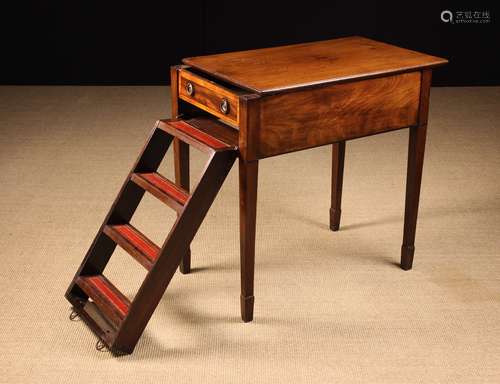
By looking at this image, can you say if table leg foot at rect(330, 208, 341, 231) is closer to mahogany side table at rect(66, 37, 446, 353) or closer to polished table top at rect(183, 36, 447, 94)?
mahogany side table at rect(66, 37, 446, 353)

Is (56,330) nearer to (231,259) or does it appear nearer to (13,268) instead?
(13,268)

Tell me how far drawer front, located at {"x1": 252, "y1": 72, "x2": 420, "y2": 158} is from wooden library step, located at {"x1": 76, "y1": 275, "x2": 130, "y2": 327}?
0.70 metres

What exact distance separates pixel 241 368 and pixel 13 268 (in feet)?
3.81

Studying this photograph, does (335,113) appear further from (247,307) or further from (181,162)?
(247,307)

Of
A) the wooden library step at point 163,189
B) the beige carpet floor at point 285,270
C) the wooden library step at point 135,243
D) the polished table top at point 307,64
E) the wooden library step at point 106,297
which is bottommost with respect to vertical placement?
the beige carpet floor at point 285,270

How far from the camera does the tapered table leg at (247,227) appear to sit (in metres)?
2.77

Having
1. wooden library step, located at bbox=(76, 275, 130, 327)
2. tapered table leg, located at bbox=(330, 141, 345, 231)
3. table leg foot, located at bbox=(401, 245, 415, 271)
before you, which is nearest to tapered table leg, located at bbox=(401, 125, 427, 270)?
table leg foot, located at bbox=(401, 245, 415, 271)

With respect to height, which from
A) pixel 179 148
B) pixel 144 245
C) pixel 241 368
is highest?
pixel 179 148

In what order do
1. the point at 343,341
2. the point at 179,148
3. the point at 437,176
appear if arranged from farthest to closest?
the point at 437,176 < the point at 179,148 < the point at 343,341

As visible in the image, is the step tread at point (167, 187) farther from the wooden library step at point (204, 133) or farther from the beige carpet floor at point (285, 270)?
the beige carpet floor at point (285, 270)

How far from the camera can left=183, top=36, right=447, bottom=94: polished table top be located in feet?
9.25

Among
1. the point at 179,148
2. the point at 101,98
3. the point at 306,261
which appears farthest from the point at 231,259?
the point at 101,98

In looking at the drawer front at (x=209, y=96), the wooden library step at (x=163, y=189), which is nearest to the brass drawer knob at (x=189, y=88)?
the drawer front at (x=209, y=96)

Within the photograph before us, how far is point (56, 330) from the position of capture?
297 centimetres
